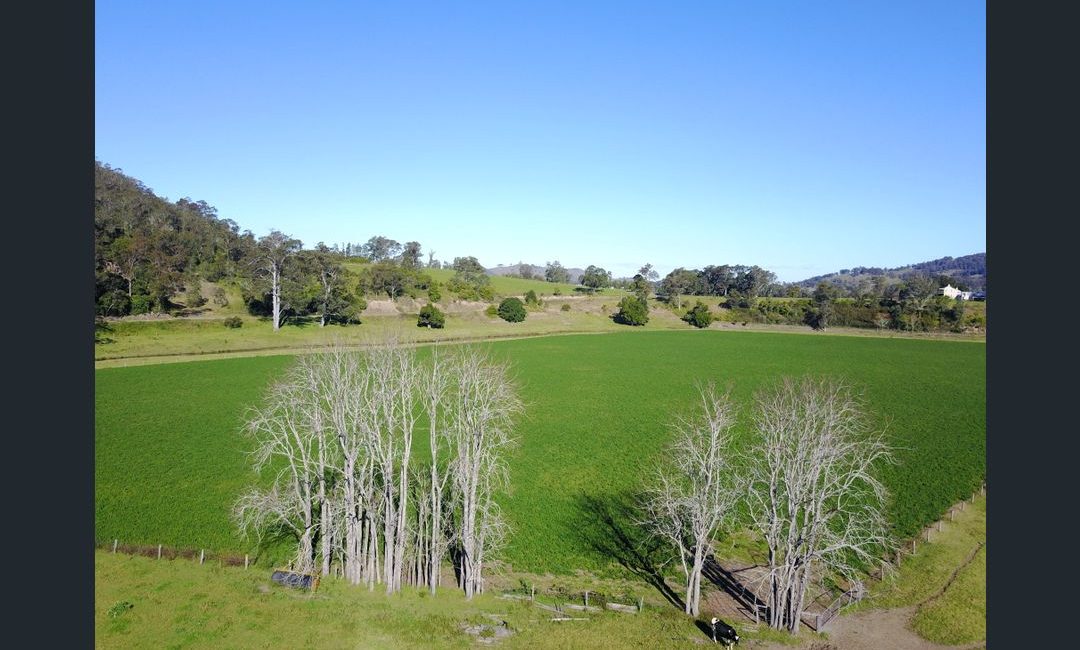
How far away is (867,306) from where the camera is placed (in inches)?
5123

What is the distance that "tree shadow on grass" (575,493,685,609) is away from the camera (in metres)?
26.2

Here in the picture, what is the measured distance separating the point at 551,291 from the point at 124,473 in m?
130

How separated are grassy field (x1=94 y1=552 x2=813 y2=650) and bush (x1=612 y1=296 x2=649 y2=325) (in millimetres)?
109402

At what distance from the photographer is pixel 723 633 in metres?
21.0

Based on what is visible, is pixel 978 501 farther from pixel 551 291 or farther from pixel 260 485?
pixel 551 291

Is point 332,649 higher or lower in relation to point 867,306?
lower

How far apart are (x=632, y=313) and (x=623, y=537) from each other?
340ft

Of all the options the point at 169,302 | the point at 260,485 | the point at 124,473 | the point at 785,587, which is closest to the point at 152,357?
the point at 169,302

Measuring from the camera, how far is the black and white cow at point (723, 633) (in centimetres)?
2081

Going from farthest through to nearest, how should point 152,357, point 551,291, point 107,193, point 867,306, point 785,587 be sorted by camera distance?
point 551,291
point 867,306
point 107,193
point 152,357
point 785,587

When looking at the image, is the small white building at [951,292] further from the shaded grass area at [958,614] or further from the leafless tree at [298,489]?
the leafless tree at [298,489]

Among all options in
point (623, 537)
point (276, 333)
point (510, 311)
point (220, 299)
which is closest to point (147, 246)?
point (220, 299)

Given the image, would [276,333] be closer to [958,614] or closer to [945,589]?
[945,589]

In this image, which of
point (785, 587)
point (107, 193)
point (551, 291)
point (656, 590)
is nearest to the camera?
point (785, 587)
